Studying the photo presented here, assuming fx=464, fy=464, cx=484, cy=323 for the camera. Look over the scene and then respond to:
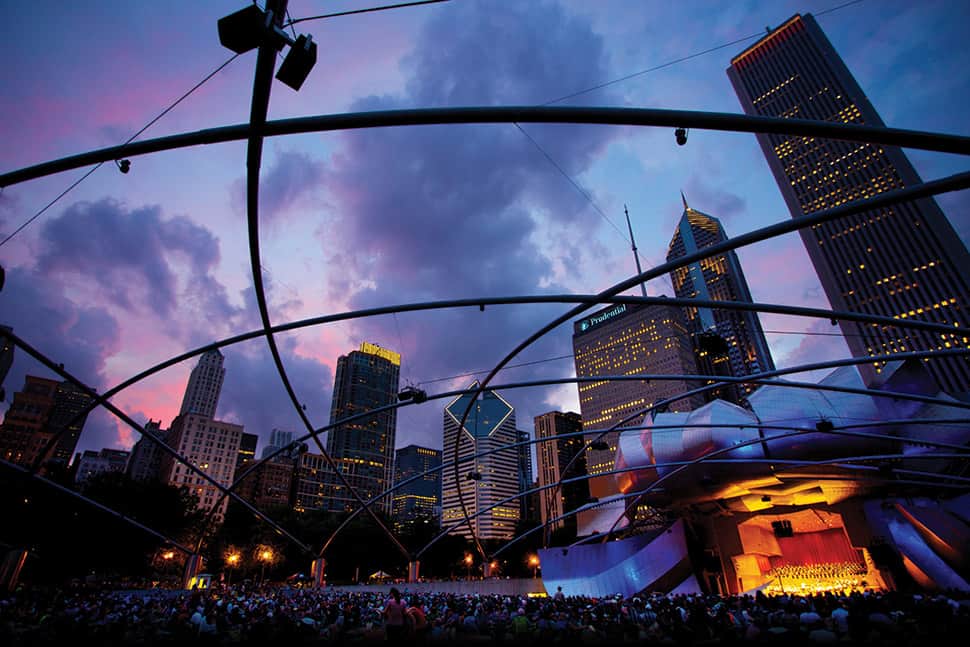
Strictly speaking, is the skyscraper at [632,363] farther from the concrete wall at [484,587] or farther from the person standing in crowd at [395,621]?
the person standing in crowd at [395,621]

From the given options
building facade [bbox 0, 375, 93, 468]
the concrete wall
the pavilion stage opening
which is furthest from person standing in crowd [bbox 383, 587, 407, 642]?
building facade [bbox 0, 375, 93, 468]

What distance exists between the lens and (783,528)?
132ft

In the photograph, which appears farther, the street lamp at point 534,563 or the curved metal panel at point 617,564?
the street lamp at point 534,563

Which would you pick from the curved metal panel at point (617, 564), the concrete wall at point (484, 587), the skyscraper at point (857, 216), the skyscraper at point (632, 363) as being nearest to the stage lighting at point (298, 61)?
the curved metal panel at point (617, 564)

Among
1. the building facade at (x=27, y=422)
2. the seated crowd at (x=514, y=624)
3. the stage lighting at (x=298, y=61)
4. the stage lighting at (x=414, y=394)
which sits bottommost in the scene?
the seated crowd at (x=514, y=624)

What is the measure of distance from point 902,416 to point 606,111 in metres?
36.0

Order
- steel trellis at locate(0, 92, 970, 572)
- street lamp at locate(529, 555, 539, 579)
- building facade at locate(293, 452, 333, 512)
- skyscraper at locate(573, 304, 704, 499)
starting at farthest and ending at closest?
building facade at locate(293, 452, 333, 512) → skyscraper at locate(573, 304, 704, 499) → street lamp at locate(529, 555, 539, 579) → steel trellis at locate(0, 92, 970, 572)

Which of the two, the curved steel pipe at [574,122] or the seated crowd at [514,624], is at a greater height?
the curved steel pipe at [574,122]

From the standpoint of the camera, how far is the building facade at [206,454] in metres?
139

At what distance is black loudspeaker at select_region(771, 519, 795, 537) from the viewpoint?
1580 inches

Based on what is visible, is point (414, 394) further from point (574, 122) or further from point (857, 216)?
point (857, 216)

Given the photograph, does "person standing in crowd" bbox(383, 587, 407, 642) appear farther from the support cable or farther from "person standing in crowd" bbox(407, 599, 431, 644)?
the support cable

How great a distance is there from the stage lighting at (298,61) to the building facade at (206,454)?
16285cm

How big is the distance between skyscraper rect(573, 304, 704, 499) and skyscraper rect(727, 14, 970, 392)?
54.9 m
